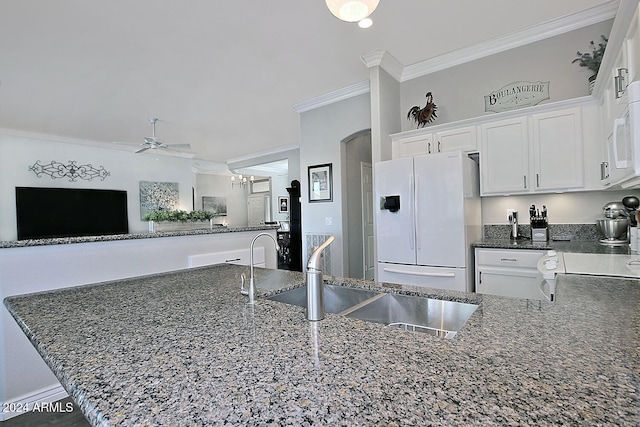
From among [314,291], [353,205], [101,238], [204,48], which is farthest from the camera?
[353,205]

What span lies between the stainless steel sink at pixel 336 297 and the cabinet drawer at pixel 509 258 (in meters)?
1.76

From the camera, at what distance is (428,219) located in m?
2.78

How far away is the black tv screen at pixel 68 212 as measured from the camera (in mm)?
5262

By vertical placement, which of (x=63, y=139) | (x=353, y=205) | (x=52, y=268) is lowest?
(x=52, y=268)

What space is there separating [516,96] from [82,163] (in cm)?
711

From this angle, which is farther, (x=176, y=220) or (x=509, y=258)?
(x=176, y=220)

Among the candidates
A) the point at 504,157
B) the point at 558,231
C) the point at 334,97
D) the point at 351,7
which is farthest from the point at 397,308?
the point at 334,97

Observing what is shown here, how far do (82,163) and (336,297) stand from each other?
6.57 meters

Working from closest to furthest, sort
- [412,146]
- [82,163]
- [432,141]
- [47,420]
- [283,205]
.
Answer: [47,420], [432,141], [412,146], [82,163], [283,205]

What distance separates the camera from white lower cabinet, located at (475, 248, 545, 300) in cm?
251

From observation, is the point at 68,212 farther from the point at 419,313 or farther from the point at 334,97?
the point at 419,313

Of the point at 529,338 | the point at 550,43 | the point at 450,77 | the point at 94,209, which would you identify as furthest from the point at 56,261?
the point at 94,209

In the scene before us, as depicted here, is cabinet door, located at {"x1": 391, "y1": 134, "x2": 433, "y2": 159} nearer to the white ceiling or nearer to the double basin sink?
the white ceiling

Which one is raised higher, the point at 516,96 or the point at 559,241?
the point at 516,96
